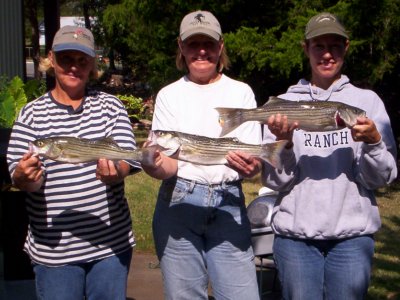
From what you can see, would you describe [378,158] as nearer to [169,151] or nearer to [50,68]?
[169,151]

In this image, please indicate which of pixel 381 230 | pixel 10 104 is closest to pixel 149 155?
pixel 10 104

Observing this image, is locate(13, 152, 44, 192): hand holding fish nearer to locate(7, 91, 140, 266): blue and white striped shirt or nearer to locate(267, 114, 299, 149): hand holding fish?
locate(7, 91, 140, 266): blue and white striped shirt

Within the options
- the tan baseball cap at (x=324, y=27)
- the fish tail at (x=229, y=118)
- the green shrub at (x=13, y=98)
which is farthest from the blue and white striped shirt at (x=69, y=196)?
the green shrub at (x=13, y=98)

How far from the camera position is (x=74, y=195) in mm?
3715

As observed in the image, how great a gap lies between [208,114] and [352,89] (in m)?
0.75

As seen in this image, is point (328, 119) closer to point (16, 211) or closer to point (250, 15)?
point (16, 211)

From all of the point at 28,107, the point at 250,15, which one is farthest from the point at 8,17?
the point at 28,107

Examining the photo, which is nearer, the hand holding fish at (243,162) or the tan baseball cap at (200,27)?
the hand holding fish at (243,162)

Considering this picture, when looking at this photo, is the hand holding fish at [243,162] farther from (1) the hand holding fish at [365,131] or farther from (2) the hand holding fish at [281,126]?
(1) the hand holding fish at [365,131]

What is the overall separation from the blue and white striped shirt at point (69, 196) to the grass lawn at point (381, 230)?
3.64 metres

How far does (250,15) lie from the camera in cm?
1306

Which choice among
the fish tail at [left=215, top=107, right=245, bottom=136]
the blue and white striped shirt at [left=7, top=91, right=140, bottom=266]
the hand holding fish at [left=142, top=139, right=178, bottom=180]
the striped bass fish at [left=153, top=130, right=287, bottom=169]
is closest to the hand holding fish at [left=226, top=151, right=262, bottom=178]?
the striped bass fish at [left=153, top=130, right=287, bottom=169]

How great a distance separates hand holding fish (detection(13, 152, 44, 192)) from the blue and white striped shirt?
0.11 metres

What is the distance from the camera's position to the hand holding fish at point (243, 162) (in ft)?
12.3
